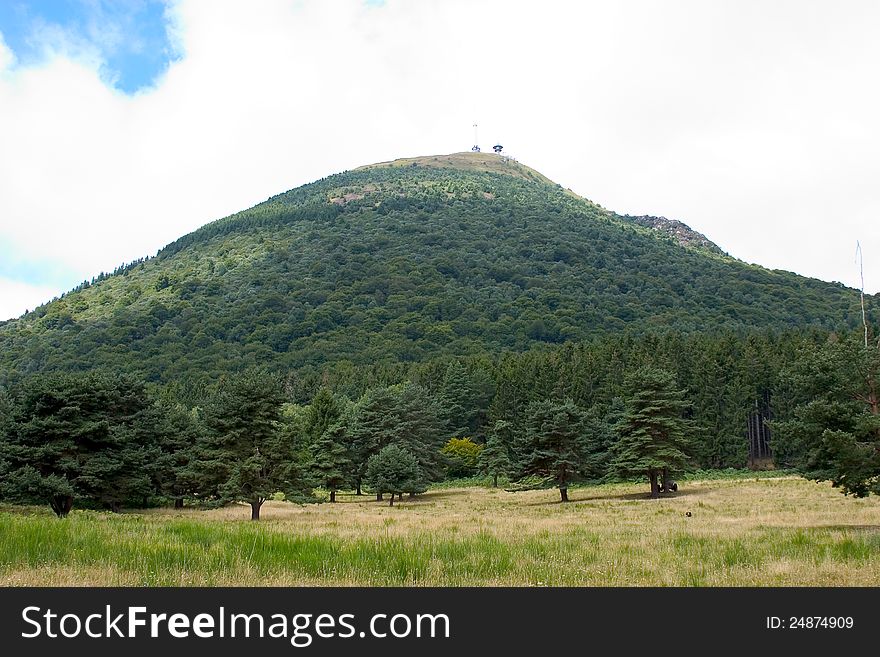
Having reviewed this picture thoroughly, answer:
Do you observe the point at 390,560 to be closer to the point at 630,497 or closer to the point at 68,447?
the point at 68,447

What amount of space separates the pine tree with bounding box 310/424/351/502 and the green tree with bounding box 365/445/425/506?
463cm

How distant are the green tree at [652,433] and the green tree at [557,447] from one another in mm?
3448

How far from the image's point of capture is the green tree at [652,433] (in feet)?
179

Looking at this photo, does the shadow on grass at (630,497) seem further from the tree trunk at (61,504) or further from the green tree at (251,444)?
the tree trunk at (61,504)

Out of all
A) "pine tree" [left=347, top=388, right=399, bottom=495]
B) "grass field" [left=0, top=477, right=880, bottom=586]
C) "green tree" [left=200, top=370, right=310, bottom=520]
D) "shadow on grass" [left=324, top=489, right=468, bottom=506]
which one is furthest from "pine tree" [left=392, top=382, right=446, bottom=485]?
→ "grass field" [left=0, top=477, right=880, bottom=586]

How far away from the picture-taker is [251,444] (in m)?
43.0

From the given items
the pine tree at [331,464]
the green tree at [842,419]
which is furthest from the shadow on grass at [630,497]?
the green tree at [842,419]

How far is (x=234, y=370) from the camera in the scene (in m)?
169

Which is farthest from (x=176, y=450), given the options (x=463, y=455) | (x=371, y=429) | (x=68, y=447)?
(x=463, y=455)

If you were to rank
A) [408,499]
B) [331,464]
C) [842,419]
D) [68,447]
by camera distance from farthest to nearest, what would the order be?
[408,499] → [331,464] → [68,447] → [842,419]

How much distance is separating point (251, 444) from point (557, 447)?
26.5 meters

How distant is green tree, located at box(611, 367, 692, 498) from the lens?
179 feet

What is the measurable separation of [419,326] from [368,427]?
114m
